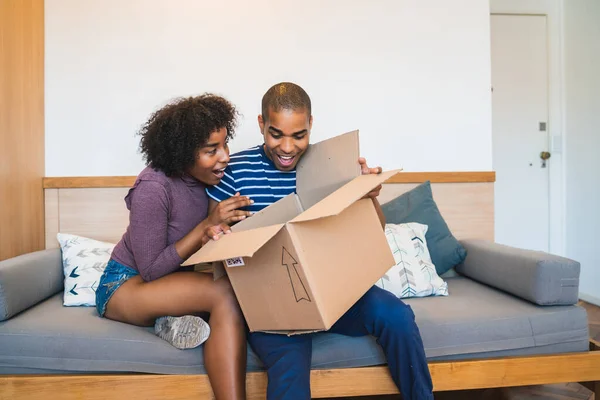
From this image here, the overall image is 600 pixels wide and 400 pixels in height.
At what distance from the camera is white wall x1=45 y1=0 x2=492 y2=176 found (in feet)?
6.61

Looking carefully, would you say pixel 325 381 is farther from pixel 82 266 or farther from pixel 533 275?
pixel 82 266

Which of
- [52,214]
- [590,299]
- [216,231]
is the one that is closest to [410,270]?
[216,231]

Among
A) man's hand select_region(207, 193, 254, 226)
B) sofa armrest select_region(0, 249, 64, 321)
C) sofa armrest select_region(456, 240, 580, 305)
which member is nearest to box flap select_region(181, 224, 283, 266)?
man's hand select_region(207, 193, 254, 226)

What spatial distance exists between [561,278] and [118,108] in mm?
1723

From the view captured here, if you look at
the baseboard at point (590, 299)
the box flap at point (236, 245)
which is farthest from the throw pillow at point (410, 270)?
the baseboard at point (590, 299)

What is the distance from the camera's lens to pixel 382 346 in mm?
1274

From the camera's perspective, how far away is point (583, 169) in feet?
10.5

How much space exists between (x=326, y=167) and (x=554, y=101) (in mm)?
2701

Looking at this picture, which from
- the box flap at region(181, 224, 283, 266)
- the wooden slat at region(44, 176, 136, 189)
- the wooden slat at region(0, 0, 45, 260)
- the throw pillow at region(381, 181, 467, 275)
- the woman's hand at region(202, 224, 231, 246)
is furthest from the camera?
the wooden slat at region(44, 176, 136, 189)

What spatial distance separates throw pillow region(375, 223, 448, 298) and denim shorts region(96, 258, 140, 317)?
0.79 meters

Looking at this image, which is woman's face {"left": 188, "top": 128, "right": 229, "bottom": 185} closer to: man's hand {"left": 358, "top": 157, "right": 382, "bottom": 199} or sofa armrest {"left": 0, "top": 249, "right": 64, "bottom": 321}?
man's hand {"left": 358, "top": 157, "right": 382, "bottom": 199}

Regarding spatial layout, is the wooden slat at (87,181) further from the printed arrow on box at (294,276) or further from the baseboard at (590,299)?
the baseboard at (590,299)

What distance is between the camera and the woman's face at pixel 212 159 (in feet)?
4.42

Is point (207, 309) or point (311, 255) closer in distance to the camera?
point (311, 255)
